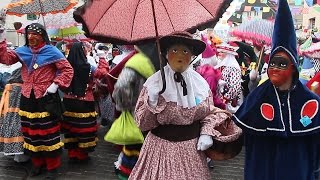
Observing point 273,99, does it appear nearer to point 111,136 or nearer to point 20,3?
point 111,136

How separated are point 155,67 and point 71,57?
1.89 meters

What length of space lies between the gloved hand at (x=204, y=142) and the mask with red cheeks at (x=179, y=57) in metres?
0.52

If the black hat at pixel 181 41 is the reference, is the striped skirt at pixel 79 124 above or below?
below

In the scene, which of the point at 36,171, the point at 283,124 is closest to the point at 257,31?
the point at 283,124

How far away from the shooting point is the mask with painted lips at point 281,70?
263cm

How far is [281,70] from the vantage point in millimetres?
2635

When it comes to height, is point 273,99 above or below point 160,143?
above

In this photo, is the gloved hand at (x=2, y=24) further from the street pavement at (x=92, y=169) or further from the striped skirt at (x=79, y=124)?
the street pavement at (x=92, y=169)

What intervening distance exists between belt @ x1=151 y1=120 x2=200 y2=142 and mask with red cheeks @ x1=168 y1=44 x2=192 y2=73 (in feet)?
1.37

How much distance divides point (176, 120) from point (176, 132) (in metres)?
0.10

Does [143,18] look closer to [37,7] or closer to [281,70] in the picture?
[281,70]

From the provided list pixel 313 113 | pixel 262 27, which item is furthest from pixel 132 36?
pixel 262 27

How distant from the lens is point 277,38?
264 cm

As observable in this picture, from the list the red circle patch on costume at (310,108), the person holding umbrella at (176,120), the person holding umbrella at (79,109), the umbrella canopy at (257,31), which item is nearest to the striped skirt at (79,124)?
the person holding umbrella at (79,109)
